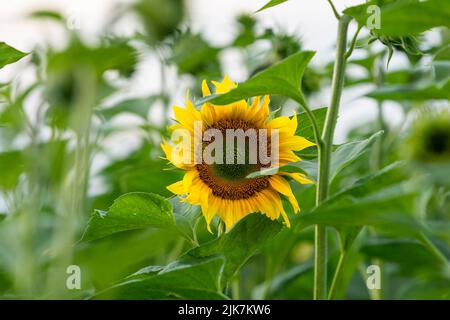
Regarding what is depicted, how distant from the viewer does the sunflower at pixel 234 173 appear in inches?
22.5

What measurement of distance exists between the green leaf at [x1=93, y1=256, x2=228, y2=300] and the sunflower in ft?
0.27

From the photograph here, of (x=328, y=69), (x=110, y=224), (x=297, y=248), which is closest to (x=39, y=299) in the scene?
(x=110, y=224)

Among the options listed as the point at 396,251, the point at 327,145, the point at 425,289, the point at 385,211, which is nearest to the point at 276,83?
the point at 327,145

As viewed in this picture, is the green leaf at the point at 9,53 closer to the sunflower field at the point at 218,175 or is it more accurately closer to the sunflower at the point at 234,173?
the sunflower field at the point at 218,175

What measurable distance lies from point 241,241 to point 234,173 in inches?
3.7

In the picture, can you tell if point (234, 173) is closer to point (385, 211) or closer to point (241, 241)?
point (241, 241)

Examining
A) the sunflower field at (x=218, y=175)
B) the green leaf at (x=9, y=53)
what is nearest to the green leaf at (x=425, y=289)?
the sunflower field at (x=218, y=175)

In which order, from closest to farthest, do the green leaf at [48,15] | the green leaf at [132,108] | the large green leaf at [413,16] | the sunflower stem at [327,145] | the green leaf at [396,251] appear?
the green leaf at [48,15], the large green leaf at [413,16], the sunflower stem at [327,145], the green leaf at [396,251], the green leaf at [132,108]

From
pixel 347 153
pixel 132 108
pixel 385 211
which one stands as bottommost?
pixel 385 211

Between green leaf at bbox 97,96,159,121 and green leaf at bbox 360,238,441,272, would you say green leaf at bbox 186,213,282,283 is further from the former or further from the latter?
green leaf at bbox 97,96,159,121

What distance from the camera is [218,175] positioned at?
60cm

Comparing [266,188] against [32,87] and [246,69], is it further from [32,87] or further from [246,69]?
[246,69]

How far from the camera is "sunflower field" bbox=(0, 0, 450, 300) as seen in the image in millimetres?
285

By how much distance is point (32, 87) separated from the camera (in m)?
0.53
